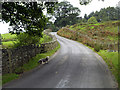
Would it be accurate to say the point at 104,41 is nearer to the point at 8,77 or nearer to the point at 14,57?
the point at 14,57

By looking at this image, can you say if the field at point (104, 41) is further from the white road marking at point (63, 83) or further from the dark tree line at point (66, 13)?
the dark tree line at point (66, 13)

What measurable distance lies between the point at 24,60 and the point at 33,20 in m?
4.16

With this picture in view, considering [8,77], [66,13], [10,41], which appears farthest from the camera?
[66,13]

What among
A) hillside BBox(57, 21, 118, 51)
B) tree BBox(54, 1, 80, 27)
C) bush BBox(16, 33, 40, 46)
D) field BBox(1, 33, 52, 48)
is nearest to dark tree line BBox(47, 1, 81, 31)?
tree BBox(54, 1, 80, 27)

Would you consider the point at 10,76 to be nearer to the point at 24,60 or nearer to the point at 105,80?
the point at 24,60

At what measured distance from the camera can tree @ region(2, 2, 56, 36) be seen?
12180mm

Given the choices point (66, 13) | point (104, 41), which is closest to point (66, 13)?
point (66, 13)

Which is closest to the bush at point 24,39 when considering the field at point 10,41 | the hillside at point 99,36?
the field at point 10,41

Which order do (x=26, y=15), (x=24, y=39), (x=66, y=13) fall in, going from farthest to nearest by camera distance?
(x=66, y=13)
(x=24, y=39)
(x=26, y=15)

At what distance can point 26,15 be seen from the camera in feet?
42.9

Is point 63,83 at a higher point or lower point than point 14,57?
lower

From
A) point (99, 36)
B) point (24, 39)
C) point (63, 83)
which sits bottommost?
point (99, 36)

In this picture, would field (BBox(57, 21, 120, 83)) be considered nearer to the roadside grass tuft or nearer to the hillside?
the hillside

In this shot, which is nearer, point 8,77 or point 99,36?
point 8,77
